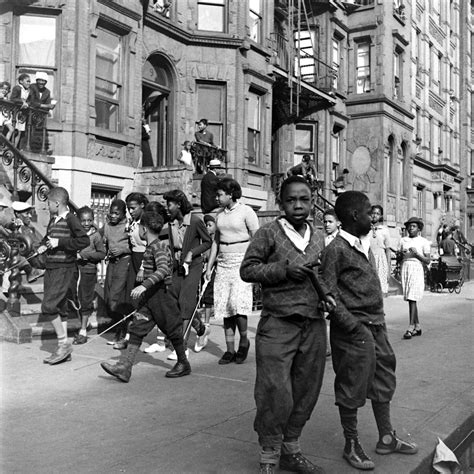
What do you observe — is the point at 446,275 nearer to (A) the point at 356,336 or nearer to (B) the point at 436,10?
(A) the point at 356,336

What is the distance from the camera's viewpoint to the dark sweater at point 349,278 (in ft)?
13.0

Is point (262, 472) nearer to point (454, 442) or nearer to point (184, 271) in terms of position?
point (454, 442)

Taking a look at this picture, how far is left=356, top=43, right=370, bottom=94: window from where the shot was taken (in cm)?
2594

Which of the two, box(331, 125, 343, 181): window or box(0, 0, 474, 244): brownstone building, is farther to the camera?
box(331, 125, 343, 181): window

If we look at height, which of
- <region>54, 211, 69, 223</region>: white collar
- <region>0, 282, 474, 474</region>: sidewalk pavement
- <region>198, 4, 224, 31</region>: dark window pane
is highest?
<region>198, 4, 224, 31</region>: dark window pane

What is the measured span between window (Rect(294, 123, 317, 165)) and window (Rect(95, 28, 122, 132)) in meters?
10.6

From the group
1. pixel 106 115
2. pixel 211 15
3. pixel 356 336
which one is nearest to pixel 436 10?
pixel 211 15

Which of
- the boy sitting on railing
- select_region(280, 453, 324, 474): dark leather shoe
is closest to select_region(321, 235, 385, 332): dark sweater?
select_region(280, 453, 324, 474): dark leather shoe

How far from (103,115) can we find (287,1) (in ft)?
34.5

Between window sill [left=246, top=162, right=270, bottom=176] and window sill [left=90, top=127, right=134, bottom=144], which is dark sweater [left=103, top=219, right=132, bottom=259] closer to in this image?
window sill [left=90, top=127, right=134, bottom=144]

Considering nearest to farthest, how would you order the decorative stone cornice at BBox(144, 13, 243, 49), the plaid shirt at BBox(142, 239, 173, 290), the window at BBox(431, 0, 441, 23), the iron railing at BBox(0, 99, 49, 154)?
1. the plaid shirt at BBox(142, 239, 173, 290)
2. the iron railing at BBox(0, 99, 49, 154)
3. the decorative stone cornice at BBox(144, 13, 243, 49)
4. the window at BBox(431, 0, 441, 23)

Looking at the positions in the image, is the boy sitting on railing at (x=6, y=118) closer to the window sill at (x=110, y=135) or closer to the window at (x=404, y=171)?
the window sill at (x=110, y=135)

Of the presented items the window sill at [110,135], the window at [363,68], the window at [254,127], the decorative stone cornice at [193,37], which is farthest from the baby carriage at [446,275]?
the window sill at [110,135]

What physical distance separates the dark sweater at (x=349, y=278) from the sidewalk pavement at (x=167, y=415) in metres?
0.98
